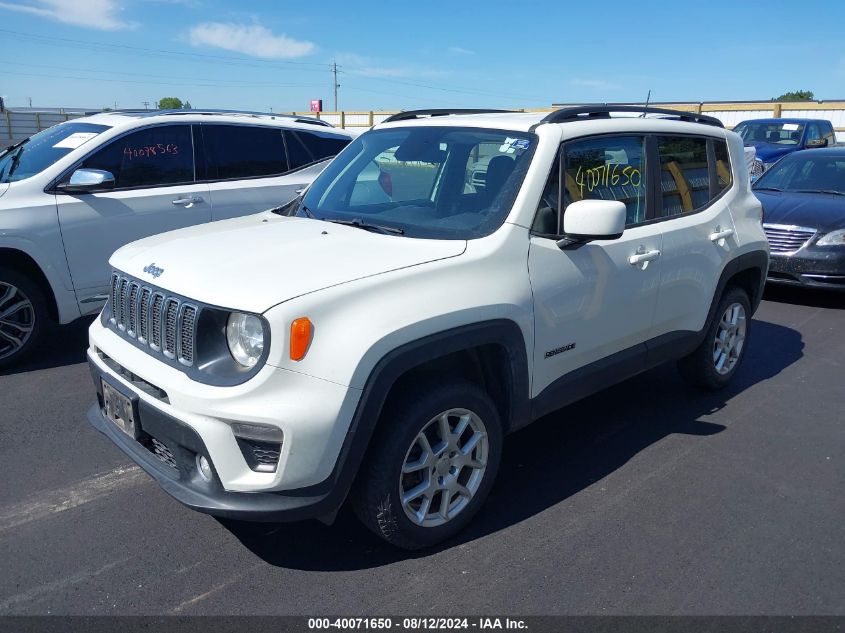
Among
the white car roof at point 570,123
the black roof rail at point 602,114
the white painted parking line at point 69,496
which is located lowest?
the white painted parking line at point 69,496

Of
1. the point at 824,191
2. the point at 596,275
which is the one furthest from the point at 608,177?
the point at 824,191

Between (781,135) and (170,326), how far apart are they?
Answer: 17.6 m

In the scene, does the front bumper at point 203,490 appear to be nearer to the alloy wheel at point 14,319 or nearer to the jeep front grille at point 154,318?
the jeep front grille at point 154,318

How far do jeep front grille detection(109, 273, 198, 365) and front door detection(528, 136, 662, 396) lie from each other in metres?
1.55

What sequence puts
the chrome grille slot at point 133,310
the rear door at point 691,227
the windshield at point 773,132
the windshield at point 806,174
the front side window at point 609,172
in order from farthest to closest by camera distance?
the windshield at point 773,132, the windshield at point 806,174, the rear door at point 691,227, the front side window at point 609,172, the chrome grille slot at point 133,310

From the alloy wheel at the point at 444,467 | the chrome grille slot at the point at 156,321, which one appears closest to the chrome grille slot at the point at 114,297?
the chrome grille slot at the point at 156,321

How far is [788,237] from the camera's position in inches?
302

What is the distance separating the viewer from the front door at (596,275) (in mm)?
3473

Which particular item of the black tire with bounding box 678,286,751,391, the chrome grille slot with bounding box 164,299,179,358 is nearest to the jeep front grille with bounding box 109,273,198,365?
the chrome grille slot with bounding box 164,299,179,358

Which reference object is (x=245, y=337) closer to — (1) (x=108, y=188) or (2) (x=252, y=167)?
(1) (x=108, y=188)

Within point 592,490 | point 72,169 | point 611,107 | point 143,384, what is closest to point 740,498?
point 592,490

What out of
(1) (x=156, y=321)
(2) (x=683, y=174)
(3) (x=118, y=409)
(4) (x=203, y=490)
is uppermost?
(2) (x=683, y=174)

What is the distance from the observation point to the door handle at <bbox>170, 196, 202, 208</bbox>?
598 centimetres

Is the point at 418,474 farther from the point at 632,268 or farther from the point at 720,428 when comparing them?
the point at 720,428
